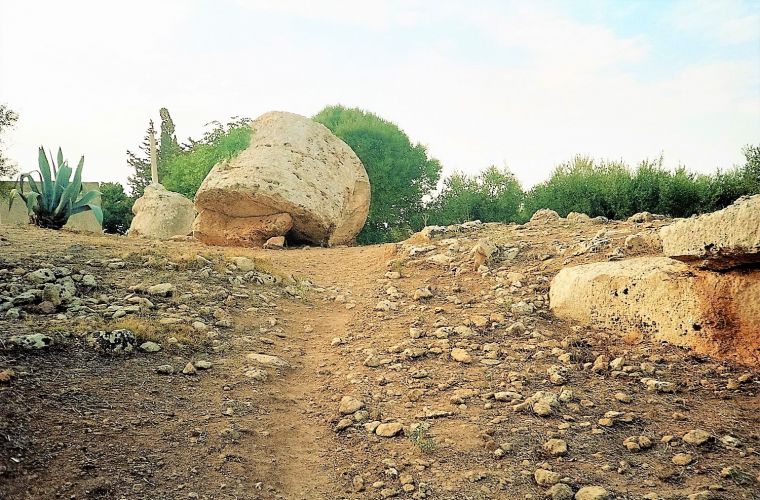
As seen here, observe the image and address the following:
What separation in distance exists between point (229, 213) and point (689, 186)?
7.76m

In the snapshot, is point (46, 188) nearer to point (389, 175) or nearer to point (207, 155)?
point (207, 155)

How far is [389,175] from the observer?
15.9 metres

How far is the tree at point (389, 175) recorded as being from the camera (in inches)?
619

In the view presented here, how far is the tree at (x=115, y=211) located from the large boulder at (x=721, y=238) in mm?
19147

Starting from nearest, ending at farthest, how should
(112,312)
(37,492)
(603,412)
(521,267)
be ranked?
(37,492)
(603,412)
(112,312)
(521,267)

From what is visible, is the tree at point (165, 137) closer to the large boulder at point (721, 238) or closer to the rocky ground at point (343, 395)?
the rocky ground at point (343, 395)

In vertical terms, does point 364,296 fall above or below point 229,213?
below

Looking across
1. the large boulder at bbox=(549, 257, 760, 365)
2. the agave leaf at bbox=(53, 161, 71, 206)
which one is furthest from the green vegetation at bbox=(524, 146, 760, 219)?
the agave leaf at bbox=(53, 161, 71, 206)

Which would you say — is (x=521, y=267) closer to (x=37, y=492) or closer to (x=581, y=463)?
(x=581, y=463)

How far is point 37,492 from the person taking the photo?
8.82ft

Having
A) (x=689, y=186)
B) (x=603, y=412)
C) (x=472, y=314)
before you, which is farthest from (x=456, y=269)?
(x=689, y=186)

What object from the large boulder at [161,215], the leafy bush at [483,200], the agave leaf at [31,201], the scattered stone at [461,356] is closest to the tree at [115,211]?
the large boulder at [161,215]

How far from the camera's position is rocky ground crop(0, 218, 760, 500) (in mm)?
2932

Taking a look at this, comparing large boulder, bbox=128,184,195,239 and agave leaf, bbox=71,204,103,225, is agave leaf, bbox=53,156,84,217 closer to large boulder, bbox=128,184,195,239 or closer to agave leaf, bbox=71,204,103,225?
agave leaf, bbox=71,204,103,225
